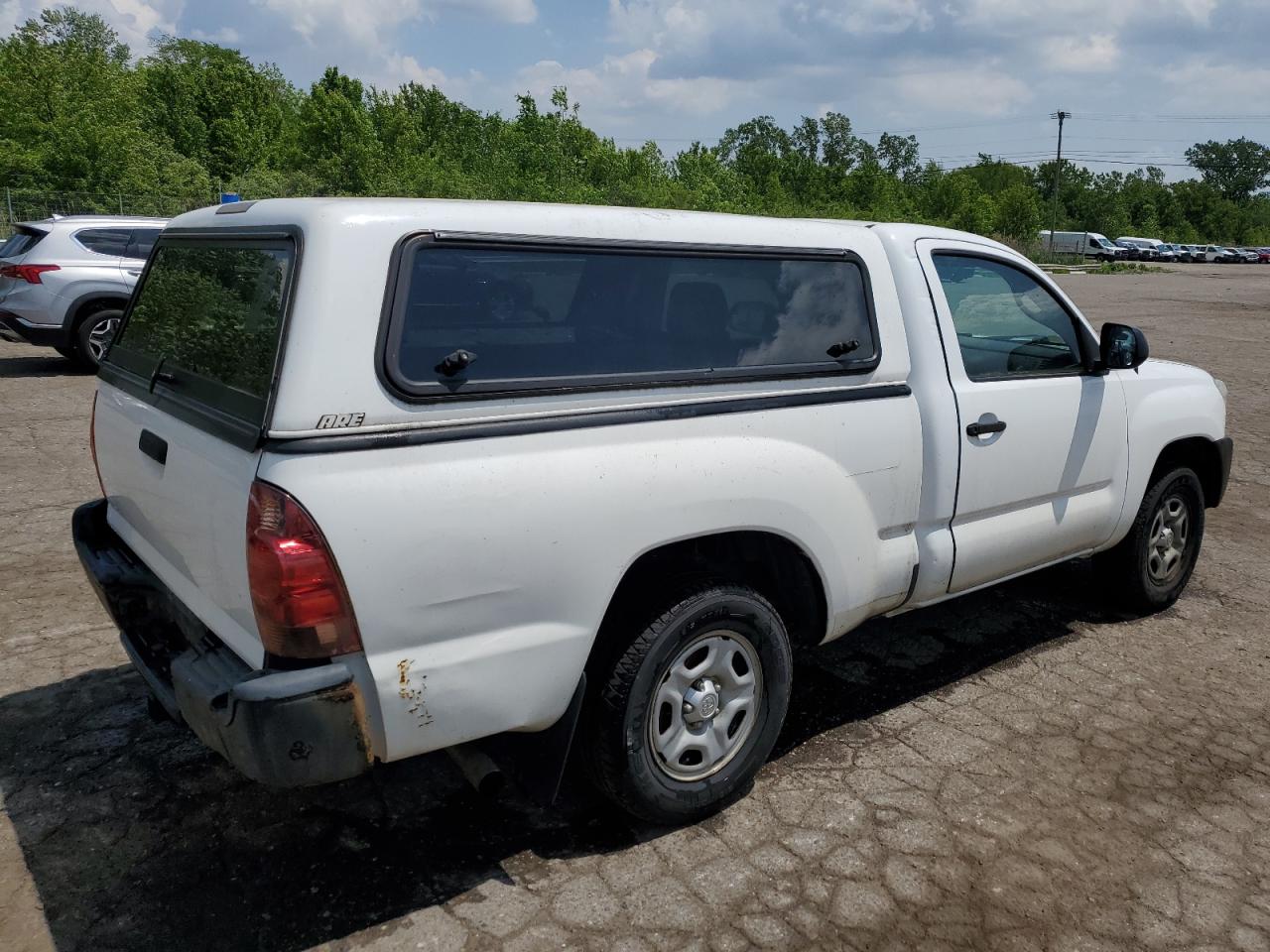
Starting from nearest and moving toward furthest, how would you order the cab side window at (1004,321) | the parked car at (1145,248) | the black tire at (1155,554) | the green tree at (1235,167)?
the cab side window at (1004,321)
the black tire at (1155,554)
the parked car at (1145,248)
the green tree at (1235,167)

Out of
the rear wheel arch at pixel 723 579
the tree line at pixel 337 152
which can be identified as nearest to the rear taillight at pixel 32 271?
the rear wheel arch at pixel 723 579

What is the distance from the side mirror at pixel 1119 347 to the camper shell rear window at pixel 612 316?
4.56 ft

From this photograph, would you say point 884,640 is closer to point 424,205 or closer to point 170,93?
point 424,205

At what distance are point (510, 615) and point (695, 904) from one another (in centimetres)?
101

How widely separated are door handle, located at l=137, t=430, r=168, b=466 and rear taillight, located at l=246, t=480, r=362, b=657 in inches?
27.3

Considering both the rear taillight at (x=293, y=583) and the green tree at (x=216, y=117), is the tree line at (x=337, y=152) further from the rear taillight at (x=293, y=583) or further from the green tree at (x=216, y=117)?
the rear taillight at (x=293, y=583)

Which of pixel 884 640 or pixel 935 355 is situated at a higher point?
pixel 935 355

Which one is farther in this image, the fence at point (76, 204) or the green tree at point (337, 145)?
the green tree at point (337, 145)

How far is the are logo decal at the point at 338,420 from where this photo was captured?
242cm

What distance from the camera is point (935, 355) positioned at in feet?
12.3

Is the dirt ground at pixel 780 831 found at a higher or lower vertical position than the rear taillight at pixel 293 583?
lower

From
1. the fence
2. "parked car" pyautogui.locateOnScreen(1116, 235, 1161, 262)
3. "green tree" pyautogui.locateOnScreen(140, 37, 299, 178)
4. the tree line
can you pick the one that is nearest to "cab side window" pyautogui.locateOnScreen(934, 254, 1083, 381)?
the fence

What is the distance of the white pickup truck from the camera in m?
2.46

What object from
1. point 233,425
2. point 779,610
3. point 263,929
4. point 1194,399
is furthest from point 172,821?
point 1194,399
